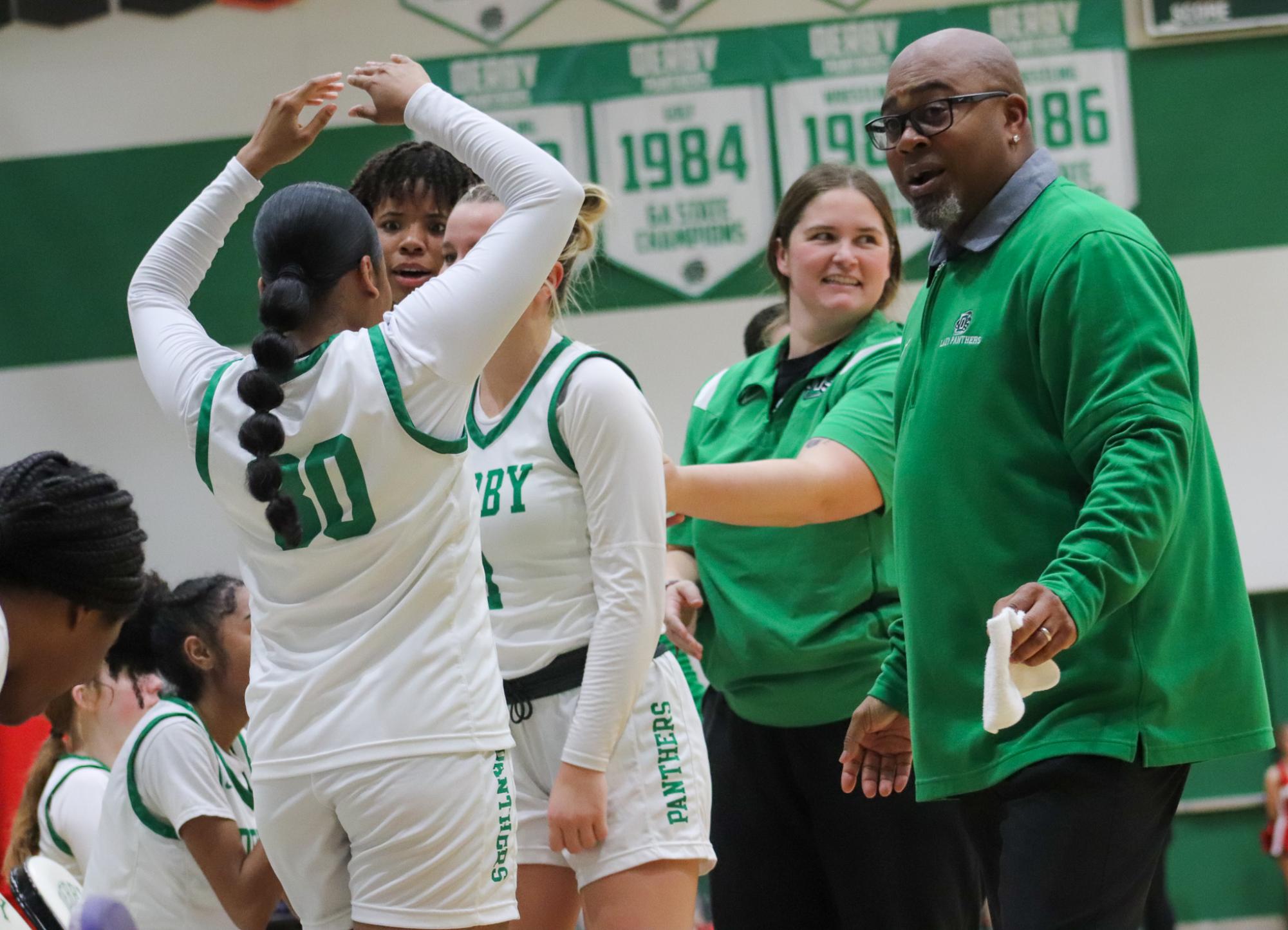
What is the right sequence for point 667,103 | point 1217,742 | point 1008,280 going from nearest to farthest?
point 1217,742
point 1008,280
point 667,103

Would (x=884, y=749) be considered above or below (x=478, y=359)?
below

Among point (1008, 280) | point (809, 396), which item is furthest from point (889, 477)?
point (1008, 280)

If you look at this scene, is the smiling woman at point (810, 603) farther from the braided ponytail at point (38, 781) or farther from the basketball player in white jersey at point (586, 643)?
the braided ponytail at point (38, 781)

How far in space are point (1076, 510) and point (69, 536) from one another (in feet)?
4.26

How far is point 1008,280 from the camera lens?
2.02 metres

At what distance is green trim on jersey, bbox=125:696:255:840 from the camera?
2.98 m

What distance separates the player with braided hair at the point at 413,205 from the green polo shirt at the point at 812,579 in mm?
829

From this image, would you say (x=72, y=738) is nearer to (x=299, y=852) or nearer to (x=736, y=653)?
(x=736, y=653)

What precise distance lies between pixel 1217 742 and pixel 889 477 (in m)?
1.12

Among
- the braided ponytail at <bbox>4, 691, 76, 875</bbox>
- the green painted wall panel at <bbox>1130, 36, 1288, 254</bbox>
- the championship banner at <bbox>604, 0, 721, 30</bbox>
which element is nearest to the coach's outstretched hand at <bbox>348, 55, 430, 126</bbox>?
the braided ponytail at <bbox>4, 691, 76, 875</bbox>

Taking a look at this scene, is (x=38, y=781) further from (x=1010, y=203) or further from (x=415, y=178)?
(x=1010, y=203)

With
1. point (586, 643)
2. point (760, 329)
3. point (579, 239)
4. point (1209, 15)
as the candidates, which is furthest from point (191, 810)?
point (1209, 15)

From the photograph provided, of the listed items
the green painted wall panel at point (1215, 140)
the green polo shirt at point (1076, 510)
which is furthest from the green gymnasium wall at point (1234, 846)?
the green polo shirt at point (1076, 510)

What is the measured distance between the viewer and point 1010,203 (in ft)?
6.88
